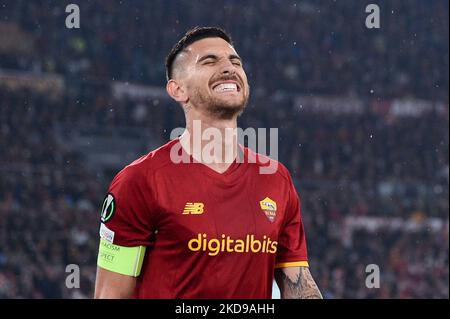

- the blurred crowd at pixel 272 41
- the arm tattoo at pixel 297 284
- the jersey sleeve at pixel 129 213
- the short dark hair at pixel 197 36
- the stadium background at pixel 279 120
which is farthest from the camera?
the blurred crowd at pixel 272 41

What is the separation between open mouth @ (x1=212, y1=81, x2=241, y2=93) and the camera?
3.45 metres

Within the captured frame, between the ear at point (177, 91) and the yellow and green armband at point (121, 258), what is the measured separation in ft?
2.22

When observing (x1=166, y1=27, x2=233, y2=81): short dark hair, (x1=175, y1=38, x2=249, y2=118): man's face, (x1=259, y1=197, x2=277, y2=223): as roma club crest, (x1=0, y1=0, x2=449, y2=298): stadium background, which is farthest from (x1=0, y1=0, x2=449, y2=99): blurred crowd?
(x1=259, y1=197, x2=277, y2=223): as roma club crest

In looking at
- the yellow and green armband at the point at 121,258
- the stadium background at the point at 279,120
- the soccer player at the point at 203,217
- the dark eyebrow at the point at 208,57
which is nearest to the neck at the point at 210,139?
the soccer player at the point at 203,217

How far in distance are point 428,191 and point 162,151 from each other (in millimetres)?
18196

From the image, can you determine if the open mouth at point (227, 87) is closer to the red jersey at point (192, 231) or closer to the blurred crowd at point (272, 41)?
the red jersey at point (192, 231)

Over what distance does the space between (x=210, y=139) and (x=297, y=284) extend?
2.34ft

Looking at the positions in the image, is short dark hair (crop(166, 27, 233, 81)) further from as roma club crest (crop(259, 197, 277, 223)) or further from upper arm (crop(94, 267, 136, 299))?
upper arm (crop(94, 267, 136, 299))

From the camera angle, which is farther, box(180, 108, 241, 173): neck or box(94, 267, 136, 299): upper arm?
box(180, 108, 241, 173): neck

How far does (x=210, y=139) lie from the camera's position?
140 inches

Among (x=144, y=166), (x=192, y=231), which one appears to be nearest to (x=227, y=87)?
(x=144, y=166)

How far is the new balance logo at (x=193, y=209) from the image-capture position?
335cm
